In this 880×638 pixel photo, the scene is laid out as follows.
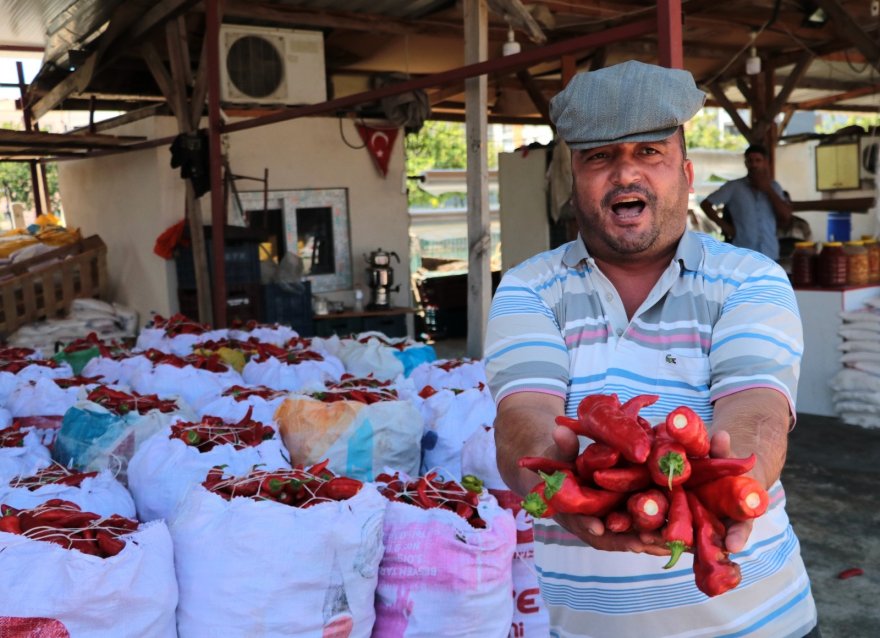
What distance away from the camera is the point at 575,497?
126 centimetres

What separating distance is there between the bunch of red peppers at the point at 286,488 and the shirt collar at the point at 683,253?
1.25 m

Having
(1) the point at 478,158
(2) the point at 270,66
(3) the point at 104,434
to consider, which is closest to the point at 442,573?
(3) the point at 104,434

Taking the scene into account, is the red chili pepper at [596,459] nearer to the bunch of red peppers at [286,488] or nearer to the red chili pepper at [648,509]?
the red chili pepper at [648,509]

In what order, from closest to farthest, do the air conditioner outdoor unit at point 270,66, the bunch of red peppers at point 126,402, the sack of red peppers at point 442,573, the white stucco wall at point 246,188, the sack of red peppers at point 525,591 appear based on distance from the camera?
1. the sack of red peppers at point 442,573
2. the sack of red peppers at point 525,591
3. the bunch of red peppers at point 126,402
4. the air conditioner outdoor unit at point 270,66
5. the white stucco wall at point 246,188

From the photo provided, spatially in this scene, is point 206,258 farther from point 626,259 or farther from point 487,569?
point 626,259

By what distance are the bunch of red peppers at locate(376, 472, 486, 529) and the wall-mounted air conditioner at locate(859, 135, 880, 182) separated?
39.3 ft

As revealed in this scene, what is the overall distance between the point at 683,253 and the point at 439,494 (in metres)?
1.47

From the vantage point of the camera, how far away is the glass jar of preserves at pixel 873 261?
688cm

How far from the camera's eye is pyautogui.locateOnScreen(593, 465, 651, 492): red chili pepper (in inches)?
49.9

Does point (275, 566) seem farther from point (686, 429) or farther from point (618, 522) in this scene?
point (686, 429)

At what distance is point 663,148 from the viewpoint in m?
1.57

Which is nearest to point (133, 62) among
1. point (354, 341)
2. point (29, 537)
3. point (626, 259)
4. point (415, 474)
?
point (354, 341)

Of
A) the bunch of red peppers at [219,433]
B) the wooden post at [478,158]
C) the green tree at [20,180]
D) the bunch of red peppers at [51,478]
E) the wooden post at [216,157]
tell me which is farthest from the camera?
the green tree at [20,180]

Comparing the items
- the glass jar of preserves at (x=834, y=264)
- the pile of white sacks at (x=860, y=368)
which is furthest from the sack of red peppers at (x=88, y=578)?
the glass jar of preserves at (x=834, y=264)
